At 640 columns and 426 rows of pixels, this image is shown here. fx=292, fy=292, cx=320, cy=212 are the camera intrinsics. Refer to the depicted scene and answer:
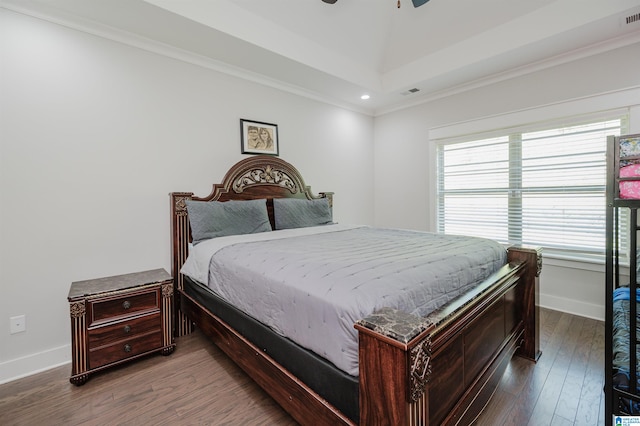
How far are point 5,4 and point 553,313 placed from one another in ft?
17.6

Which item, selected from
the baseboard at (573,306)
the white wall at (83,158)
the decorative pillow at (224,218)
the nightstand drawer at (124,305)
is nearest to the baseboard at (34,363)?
the white wall at (83,158)

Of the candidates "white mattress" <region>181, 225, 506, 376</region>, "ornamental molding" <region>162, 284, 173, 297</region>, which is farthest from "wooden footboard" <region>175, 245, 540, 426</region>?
"ornamental molding" <region>162, 284, 173, 297</region>

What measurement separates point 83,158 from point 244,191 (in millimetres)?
1386

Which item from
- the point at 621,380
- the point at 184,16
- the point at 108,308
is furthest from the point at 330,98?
the point at 621,380

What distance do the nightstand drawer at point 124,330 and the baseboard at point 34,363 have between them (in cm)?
58

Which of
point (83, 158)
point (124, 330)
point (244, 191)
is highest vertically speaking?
point (83, 158)

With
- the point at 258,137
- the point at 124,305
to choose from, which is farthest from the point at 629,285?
the point at 258,137

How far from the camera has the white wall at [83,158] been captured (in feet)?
6.85

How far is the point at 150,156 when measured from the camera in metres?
2.66

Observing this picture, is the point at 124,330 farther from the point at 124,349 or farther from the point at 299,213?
the point at 299,213

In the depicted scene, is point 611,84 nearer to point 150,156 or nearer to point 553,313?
point 553,313

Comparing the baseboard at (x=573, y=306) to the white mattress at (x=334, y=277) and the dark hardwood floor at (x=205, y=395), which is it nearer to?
the dark hardwood floor at (x=205, y=395)

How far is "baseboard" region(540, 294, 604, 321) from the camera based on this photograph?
9.43 feet

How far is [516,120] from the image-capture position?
332 cm
